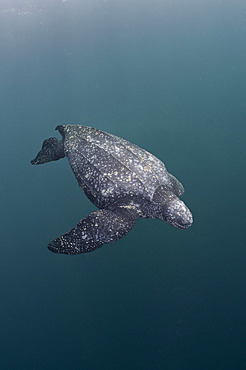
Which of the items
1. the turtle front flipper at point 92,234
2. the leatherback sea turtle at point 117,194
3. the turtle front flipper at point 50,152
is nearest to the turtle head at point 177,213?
the leatherback sea turtle at point 117,194

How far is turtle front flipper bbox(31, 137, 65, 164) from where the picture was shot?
163 inches

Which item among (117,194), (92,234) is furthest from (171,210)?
(92,234)

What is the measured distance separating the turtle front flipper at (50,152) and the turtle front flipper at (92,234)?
5.01ft

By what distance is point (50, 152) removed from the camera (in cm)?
421

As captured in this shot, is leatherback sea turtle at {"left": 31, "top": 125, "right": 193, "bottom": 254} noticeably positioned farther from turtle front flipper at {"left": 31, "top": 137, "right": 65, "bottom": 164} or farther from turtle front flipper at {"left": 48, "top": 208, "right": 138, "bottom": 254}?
turtle front flipper at {"left": 31, "top": 137, "right": 65, "bottom": 164}

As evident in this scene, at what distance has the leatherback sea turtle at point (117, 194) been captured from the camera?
305 centimetres

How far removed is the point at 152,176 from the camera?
127 inches

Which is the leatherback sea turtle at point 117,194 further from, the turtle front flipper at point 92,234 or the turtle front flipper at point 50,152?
the turtle front flipper at point 50,152

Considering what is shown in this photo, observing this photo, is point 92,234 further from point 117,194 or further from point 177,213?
point 177,213

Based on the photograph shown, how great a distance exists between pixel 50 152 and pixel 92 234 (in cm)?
186
